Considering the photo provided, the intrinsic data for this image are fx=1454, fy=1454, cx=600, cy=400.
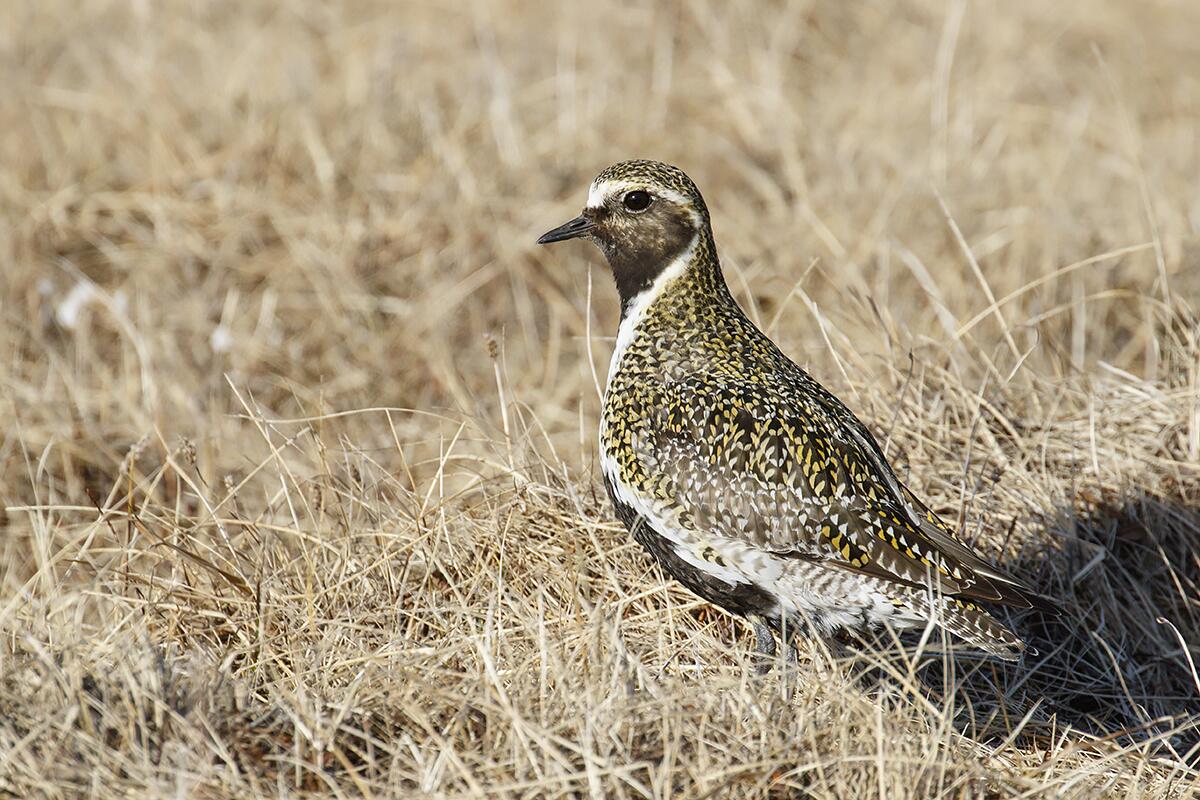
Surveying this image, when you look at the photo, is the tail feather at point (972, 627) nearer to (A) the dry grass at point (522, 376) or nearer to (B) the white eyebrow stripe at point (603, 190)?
(A) the dry grass at point (522, 376)

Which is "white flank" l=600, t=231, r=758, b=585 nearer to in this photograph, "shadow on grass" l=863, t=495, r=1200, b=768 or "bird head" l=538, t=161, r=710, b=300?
"bird head" l=538, t=161, r=710, b=300

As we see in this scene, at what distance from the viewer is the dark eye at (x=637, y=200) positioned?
4.25 m

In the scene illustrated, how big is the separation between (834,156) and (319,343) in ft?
9.35

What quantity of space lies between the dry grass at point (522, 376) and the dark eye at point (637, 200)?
0.62 meters

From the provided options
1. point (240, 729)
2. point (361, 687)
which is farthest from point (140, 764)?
point (361, 687)

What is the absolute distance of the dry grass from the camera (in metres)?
3.34

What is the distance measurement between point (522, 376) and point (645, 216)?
245 centimetres

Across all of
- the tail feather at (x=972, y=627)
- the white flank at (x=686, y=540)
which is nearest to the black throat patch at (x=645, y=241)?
the white flank at (x=686, y=540)

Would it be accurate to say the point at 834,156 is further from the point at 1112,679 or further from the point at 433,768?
the point at 433,768

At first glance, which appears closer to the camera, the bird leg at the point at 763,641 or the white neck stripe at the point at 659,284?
the bird leg at the point at 763,641

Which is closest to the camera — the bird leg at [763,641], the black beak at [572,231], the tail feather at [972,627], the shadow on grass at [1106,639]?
the tail feather at [972,627]

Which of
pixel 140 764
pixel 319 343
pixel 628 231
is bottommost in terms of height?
pixel 319 343

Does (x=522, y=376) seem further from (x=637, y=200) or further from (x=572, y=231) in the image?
(x=637, y=200)

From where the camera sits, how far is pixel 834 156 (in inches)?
299
